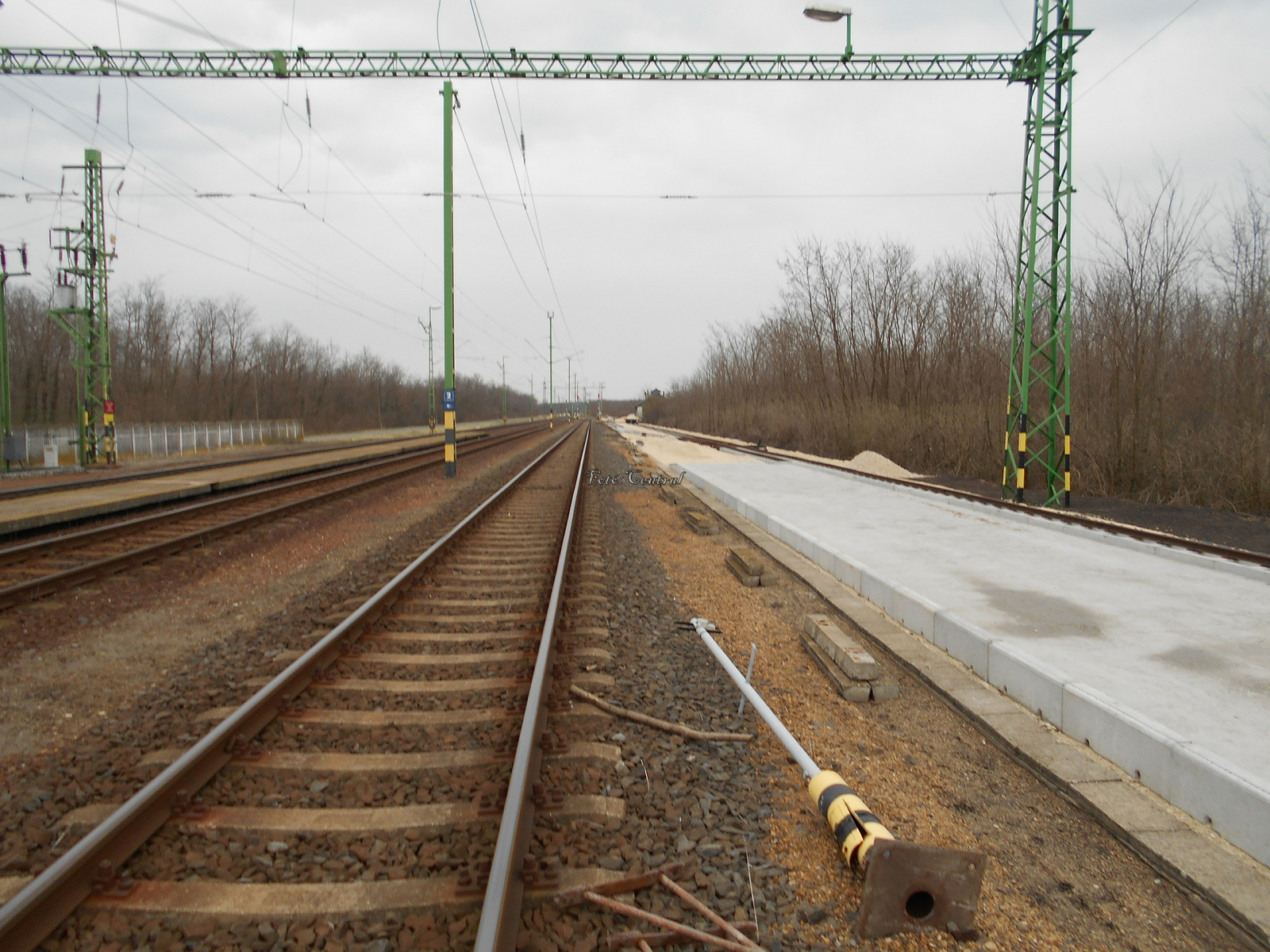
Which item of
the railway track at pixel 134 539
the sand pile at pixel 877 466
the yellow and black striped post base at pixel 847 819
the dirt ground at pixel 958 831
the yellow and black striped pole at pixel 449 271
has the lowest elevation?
the dirt ground at pixel 958 831

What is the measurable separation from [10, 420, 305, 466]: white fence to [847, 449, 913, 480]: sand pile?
25.2 meters

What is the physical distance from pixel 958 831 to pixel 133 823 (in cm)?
356

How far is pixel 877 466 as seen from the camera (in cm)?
2373

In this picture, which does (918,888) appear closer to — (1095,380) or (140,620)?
(140,620)

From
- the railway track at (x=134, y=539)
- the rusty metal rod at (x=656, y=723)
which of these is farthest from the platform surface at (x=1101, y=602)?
the railway track at (x=134, y=539)

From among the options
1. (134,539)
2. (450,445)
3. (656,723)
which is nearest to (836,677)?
(656,723)

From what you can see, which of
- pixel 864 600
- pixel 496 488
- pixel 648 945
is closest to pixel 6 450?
pixel 496 488

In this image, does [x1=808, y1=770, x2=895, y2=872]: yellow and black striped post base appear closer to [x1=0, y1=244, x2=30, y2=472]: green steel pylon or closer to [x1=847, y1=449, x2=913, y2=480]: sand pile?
[x1=847, y1=449, x2=913, y2=480]: sand pile

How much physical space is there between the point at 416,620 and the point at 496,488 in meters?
11.2

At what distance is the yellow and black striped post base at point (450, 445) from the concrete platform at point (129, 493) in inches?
165

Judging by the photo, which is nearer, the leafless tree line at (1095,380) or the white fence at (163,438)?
the leafless tree line at (1095,380)

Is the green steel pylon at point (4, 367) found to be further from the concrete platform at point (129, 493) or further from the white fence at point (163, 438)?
the concrete platform at point (129, 493)

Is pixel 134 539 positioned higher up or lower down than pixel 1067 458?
lower down

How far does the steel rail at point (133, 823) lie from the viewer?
2424mm
